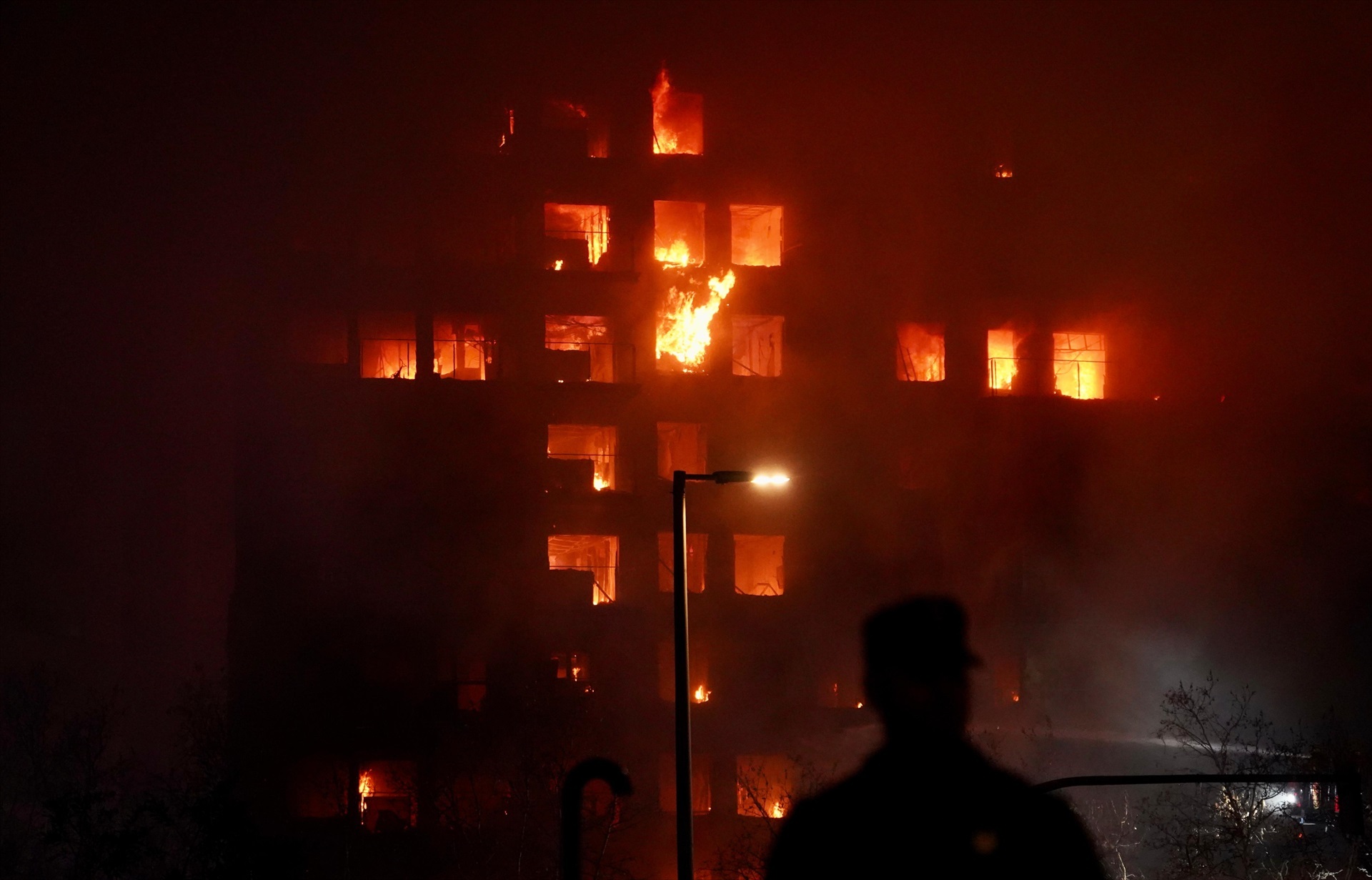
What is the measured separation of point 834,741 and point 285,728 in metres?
15.2

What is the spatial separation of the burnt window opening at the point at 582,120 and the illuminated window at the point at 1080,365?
15524mm

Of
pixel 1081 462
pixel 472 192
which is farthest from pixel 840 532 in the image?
pixel 472 192

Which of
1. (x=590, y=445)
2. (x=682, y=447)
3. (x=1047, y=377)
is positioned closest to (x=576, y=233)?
(x=590, y=445)

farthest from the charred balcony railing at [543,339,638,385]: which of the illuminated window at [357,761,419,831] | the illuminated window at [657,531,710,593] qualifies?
the illuminated window at [357,761,419,831]

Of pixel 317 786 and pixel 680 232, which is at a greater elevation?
pixel 680 232

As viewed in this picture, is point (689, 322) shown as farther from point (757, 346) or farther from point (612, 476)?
point (612, 476)

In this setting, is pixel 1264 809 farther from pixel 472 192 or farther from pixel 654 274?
pixel 472 192

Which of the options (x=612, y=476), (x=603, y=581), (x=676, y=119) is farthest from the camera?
(x=676, y=119)

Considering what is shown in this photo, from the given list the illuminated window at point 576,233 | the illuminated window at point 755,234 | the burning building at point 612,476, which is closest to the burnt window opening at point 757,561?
the burning building at point 612,476

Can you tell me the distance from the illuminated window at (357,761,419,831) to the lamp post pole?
64.8 ft

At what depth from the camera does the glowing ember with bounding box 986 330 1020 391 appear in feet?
106

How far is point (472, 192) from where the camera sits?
31234 mm

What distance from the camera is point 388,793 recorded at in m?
27.8

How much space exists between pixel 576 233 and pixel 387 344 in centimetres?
660
